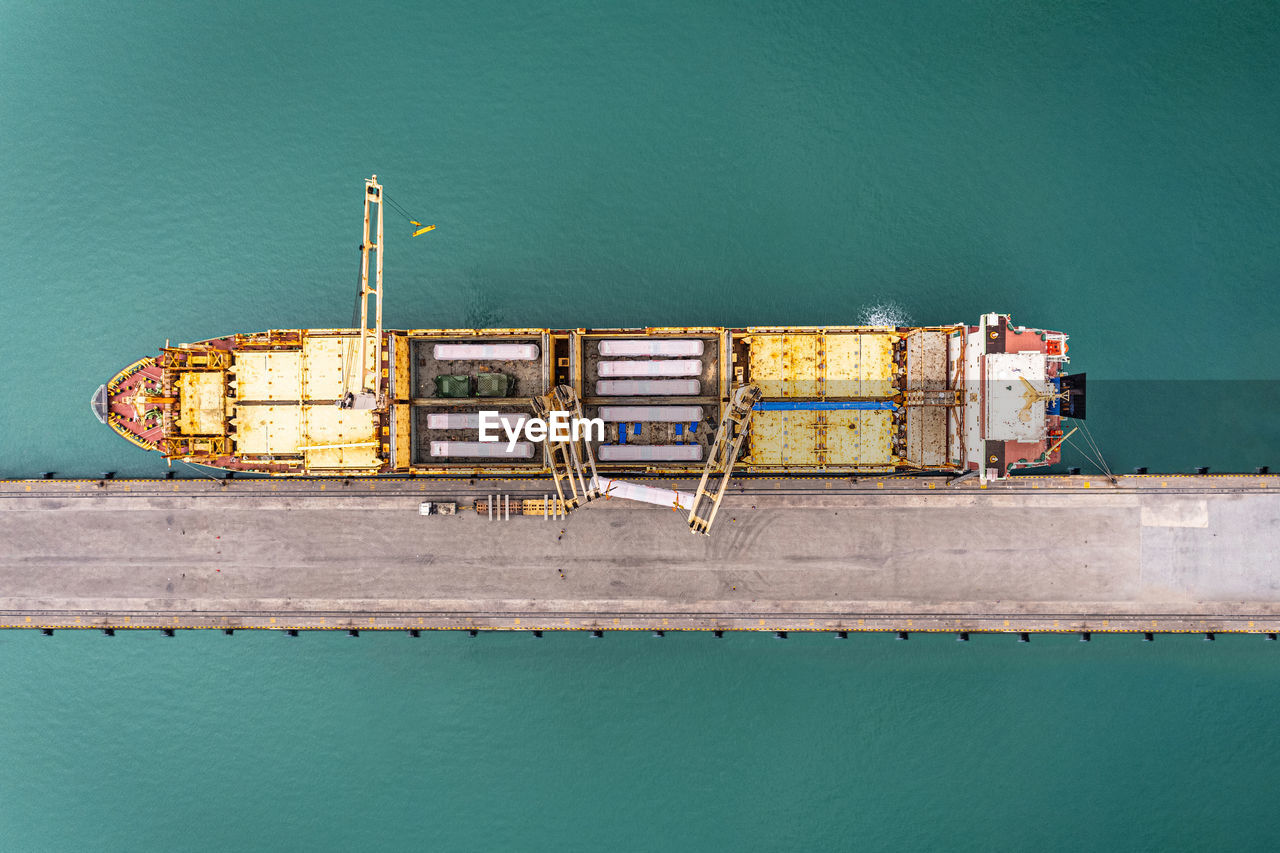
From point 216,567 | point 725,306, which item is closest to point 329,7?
point 725,306

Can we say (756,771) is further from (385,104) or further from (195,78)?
(195,78)

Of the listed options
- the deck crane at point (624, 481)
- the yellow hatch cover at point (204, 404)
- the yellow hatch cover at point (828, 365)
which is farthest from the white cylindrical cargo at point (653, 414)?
the yellow hatch cover at point (204, 404)

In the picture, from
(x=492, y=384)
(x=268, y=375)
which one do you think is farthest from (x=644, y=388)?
(x=268, y=375)

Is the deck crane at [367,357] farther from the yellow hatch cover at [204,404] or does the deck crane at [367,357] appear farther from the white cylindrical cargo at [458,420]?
the yellow hatch cover at [204,404]

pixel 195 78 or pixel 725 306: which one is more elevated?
pixel 195 78

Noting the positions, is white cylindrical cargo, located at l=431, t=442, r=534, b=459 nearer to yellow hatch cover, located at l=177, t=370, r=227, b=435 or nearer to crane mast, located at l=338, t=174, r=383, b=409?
crane mast, located at l=338, t=174, r=383, b=409

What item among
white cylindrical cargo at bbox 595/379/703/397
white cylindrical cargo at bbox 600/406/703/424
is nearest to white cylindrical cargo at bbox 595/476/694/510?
white cylindrical cargo at bbox 600/406/703/424
